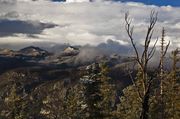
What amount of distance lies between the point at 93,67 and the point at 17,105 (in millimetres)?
38299

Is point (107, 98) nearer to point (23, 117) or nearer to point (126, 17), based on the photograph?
point (23, 117)

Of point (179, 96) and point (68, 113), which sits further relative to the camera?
point (68, 113)

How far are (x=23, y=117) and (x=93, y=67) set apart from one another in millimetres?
38795

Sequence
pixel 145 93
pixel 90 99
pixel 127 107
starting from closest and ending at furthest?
pixel 145 93 → pixel 90 99 → pixel 127 107

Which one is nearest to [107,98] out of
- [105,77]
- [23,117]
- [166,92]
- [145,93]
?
[105,77]

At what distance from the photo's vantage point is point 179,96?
65.2 m

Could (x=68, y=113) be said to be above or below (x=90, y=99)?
below

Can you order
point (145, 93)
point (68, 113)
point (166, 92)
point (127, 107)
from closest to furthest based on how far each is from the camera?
1. point (145, 93)
2. point (166, 92)
3. point (127, 107)
4. point (68, 113)

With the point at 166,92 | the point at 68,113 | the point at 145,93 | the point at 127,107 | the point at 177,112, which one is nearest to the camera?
the point at 145,93

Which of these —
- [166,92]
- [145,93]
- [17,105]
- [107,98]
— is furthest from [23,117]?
[145,93]

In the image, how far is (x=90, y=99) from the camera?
50.9 meters

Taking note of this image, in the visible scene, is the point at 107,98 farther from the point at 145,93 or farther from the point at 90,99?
the point at 145,93

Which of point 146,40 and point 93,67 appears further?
point 93,67

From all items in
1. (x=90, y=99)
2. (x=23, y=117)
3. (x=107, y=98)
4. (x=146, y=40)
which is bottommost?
(x=23, y=117)
